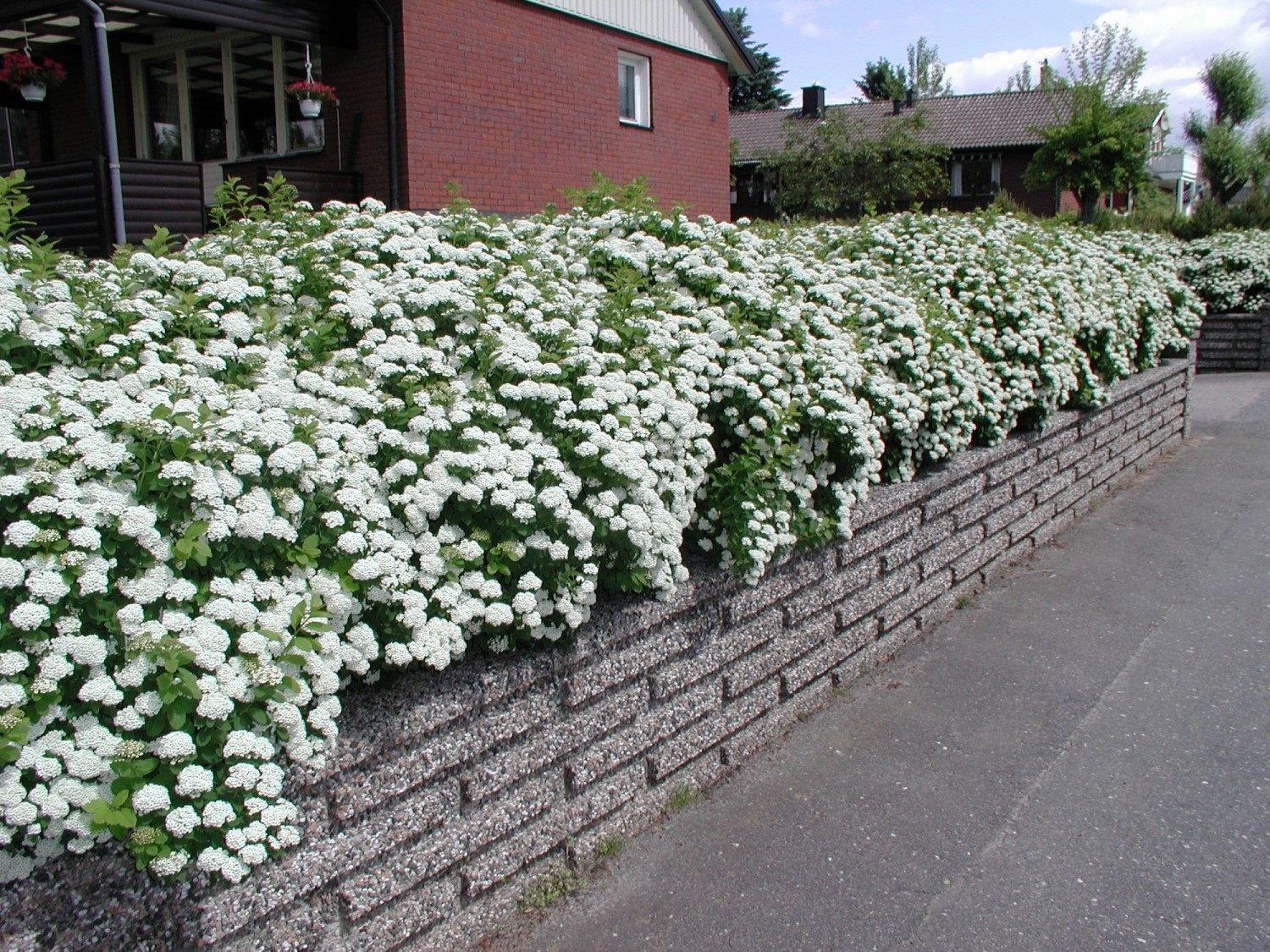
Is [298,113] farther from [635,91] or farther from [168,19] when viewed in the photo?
[635,91]

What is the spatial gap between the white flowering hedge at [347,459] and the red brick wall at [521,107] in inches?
332

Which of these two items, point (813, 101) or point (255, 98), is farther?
point (813, 101)

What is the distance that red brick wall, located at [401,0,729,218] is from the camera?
12.8 meters

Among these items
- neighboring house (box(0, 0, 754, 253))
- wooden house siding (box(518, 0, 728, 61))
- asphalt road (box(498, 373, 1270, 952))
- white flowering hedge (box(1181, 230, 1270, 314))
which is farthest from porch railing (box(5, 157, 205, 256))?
white flowering hedge (box(1181, 230, 1270, 314))

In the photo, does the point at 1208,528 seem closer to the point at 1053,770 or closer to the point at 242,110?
the point at 1053,770

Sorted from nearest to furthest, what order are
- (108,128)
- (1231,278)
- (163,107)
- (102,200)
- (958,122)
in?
(102,200) < (108,128) < (163,107) < (1231,278) < (958,122)

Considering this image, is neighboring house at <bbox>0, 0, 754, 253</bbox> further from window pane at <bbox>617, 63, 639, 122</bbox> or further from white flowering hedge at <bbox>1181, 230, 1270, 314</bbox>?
white flowering hedge at <bbox>1181, 230, 1270, 314</bbox>

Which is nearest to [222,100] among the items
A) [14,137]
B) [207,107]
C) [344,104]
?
[207,107]

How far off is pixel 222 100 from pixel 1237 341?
1482 centimetres

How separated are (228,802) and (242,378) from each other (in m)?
1.30

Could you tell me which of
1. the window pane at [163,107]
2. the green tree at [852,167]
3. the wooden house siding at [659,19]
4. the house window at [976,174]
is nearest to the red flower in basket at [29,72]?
the window pane at [163,107]

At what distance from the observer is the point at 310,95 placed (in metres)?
12.1

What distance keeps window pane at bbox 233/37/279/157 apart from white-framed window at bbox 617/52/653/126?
5.33 m

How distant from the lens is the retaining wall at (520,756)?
7.36 ft
